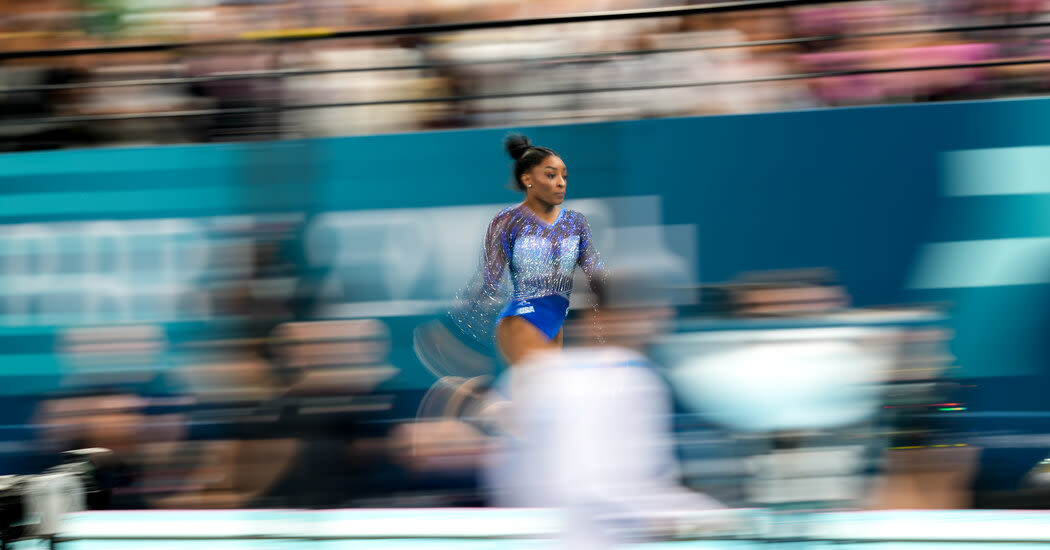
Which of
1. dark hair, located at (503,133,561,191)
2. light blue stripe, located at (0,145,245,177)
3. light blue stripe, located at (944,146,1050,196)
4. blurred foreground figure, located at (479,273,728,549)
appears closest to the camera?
blurred foreground figure, located at (479,273,728,549)

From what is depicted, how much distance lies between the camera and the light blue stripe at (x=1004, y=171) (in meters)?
3.96

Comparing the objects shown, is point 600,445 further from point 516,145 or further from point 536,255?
point 516,145

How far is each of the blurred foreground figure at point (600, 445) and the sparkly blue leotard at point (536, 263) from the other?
69.5 inches

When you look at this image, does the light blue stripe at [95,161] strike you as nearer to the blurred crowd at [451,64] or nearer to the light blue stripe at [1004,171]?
the blurred crowd at [451,64]

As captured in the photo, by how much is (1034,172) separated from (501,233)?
77.9 inches

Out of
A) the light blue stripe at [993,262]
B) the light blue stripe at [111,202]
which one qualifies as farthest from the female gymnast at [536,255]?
the light blue stripe at [993,262]

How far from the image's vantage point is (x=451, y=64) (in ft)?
14.3

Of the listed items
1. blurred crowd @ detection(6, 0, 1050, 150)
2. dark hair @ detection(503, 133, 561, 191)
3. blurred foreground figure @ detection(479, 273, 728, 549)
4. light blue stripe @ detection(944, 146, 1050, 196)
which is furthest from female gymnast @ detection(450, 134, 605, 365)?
blurred foreground figure @ detection(479, 273, 728, 549)

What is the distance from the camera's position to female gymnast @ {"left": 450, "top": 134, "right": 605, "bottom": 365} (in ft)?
13.9

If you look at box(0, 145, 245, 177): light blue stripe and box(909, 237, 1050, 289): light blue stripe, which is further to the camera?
box(0, 145, 245, 177): light blue stripe

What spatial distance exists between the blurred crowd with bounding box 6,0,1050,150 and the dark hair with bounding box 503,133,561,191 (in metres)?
0.09

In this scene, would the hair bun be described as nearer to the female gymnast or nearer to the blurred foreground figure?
the female gymnast

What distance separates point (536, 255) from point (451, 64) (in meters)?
0.84

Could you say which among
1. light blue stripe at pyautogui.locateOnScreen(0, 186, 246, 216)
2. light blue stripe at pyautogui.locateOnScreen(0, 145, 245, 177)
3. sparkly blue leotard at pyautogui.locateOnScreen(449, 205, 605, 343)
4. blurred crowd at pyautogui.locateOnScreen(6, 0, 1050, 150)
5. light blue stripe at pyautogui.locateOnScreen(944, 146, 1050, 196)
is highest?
blurred crowd at pyautogui.locateOnScreen(6, 0, 1050, 150)
